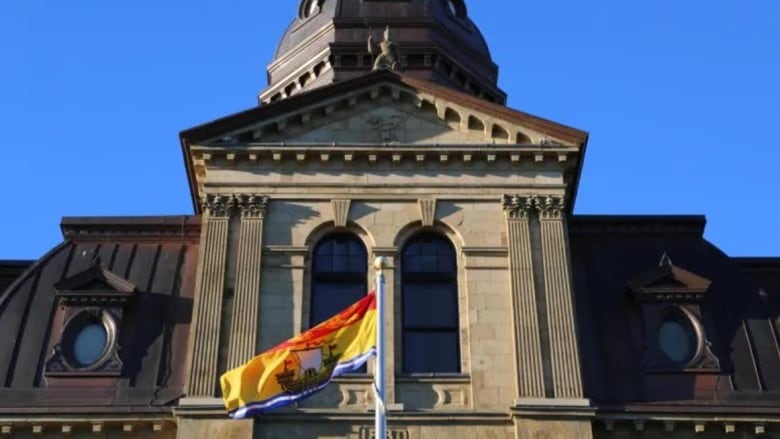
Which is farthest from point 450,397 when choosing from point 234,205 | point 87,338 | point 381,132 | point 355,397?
point 87,338

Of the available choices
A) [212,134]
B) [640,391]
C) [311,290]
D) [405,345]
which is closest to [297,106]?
[212,134]

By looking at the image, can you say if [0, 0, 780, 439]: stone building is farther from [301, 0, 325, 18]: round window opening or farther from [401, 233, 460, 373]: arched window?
[301, 0, 325, 18]: round window opening

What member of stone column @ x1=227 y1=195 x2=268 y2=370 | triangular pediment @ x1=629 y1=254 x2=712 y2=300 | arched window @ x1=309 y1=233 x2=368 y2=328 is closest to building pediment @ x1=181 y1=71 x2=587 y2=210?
stone column @ x1=227 y1=195 x2=268 y2=370

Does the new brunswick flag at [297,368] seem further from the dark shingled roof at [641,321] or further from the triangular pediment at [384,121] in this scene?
the triangular pediment at [384,121]

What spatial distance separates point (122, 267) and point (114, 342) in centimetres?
237

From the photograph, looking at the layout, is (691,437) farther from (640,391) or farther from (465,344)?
(465,344)

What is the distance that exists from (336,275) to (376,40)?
10.0 metres

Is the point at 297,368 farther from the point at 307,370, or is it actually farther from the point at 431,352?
the point at 431,352

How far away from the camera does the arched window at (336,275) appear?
23234 mm

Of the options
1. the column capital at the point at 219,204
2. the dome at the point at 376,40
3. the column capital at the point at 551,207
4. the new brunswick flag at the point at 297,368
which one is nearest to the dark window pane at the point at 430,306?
the column capital at the point at 551,207

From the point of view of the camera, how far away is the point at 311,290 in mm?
23344

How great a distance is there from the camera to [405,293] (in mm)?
23391

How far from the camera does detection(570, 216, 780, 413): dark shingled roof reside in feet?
73.2

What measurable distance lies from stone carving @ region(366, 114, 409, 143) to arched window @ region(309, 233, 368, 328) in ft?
7.63
